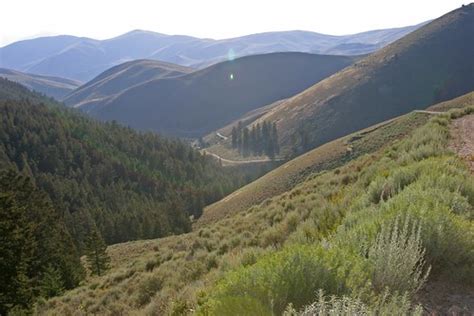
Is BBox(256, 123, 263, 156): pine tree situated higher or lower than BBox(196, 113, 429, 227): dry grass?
lower

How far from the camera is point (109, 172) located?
436 ft

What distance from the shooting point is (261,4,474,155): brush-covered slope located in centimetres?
16650

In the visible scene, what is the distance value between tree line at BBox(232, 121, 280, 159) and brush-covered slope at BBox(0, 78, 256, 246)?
2064 cm

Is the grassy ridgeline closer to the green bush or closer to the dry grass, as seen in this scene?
the green bush

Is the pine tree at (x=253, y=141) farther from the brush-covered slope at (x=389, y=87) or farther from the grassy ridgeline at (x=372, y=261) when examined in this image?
the grassy ridgeline at (x=372, y=261)

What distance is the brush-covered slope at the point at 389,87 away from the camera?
546 feet

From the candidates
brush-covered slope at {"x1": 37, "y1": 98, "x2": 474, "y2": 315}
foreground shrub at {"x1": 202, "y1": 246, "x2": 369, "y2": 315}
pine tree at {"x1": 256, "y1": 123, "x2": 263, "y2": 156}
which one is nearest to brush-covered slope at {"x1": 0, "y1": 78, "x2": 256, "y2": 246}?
pine tree at {"x1": 256, "y1": 123, "x2": 263, "y2": 156}

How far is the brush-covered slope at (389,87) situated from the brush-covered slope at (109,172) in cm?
4366

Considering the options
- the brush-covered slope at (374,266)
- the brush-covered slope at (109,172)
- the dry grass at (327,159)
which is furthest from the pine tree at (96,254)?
the brush-covered slope at (374,266)

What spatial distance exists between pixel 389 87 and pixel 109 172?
393ft

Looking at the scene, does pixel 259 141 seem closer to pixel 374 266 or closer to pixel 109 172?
pixel 109 172

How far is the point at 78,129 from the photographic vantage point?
6230 inches

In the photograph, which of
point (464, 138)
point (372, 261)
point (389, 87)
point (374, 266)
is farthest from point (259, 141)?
point (374, 266)

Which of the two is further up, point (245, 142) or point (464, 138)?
point (464, 138)
